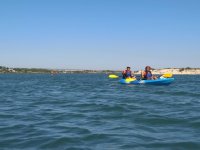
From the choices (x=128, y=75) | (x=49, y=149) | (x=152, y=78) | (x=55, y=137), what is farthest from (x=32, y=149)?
(x=128, y=75)

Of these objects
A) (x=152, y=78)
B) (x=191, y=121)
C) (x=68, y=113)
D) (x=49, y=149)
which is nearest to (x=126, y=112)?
(x=68, y=113)

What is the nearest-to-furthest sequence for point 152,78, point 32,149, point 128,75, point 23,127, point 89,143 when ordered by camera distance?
point 32,149 < point 89,143 < point 23,127 < point 152,78 < point 128,75

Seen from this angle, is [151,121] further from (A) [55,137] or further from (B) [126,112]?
(A) [55,137]

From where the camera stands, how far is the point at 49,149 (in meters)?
7.52

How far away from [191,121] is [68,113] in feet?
15.9

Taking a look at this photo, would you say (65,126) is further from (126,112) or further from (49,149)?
(126,112)

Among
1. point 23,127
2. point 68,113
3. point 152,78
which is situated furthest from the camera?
point 152,78

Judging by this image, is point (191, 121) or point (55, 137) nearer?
point (55, 137)

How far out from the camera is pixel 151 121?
10.9 metres

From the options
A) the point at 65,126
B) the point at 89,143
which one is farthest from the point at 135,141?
the point at 65,126

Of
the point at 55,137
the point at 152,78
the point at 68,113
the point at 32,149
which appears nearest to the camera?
the point at 32,149

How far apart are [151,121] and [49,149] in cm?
444

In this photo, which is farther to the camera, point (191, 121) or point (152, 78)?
point (152, 78)

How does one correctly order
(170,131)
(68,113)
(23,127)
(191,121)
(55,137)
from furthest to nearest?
(68,113) → (191,121) → (23,127) → (170,131) → (55,137)
